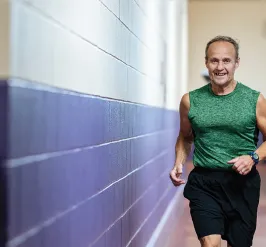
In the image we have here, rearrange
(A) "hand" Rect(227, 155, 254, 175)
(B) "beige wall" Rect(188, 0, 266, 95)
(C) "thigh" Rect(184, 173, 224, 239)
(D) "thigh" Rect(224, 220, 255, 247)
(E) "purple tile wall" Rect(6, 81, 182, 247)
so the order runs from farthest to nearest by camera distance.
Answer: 1. (B) "beige wall" Rect(188, 0, 266, 95)
2. (D) "thigh" Rect(224, 220, 255, 247)
3. (C) "thigh" Rect(184, 173, 224, 239)
4. (A) "hand" Rect(227, 155, 254, 175)
5. (E) "purple tile wall" Rect(6, 81, 182, 247)

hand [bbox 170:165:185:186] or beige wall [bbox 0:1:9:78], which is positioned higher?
beige wall [bbox 0:1:9:78]

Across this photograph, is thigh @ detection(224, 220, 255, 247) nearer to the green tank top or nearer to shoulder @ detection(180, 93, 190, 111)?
the green tank top

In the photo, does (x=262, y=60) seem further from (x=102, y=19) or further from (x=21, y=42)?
(x=21, y=42)

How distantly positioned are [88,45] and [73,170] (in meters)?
0.55

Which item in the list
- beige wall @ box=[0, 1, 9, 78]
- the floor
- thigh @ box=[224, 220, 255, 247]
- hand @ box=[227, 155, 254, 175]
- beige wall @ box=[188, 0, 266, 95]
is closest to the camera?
beige wall @ box=[0, 1, 9, 78]

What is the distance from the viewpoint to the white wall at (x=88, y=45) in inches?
66.5

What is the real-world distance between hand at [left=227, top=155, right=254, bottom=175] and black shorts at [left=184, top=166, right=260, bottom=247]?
0.20 m

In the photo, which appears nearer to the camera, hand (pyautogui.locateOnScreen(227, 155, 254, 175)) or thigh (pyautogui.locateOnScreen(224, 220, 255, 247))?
hand (pyautogui.locateOnScreen(227, 155, 254, 175))

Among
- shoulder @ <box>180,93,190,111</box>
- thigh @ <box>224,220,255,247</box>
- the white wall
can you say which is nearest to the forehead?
shoulder @ <box>180,93,190,111</box>

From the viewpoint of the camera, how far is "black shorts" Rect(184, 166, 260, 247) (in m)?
2.96

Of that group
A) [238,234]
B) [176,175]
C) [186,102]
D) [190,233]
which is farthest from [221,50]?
[190,233]

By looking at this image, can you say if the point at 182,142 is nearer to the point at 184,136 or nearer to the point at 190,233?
the point at 184,136

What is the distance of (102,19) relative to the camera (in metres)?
2.73

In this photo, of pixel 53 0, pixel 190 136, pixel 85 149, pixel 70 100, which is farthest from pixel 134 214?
pixel 53 0
